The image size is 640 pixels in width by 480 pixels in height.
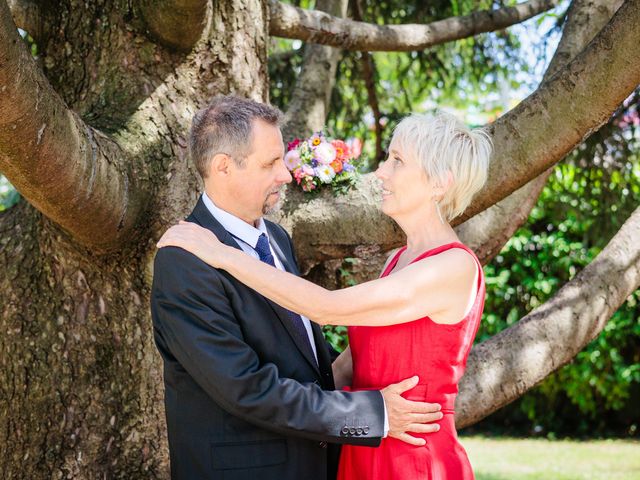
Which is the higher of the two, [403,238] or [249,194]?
[249,194]

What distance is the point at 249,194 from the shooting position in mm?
2857

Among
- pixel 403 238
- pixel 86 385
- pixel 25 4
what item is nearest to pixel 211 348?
pixel 86 385

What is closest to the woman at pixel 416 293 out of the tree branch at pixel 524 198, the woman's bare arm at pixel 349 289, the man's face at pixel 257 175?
the woman's bare arm at pixel 349 289

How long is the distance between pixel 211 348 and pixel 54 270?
52.6 inches

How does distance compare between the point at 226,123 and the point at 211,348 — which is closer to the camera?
the point at 211,348

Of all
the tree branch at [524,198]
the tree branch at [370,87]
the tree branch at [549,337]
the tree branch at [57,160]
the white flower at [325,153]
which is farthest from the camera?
the tree branch at [370,87]

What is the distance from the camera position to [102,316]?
3.49m

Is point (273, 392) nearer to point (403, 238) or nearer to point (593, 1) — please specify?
point (403, 238)

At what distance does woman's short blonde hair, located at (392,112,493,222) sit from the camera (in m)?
2.78

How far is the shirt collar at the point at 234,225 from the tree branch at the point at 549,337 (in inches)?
61.8

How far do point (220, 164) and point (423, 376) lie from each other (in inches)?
39.7

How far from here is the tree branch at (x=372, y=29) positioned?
15.6 ft

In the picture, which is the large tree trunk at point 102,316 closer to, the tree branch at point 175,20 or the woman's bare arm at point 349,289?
the tree branch at point 175,20

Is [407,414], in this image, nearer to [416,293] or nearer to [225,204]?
[416,293]
